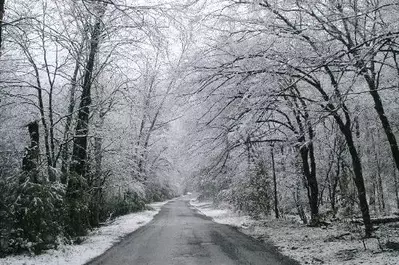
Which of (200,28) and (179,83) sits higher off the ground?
(200,28)

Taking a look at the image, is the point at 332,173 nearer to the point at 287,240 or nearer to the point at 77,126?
the point at 287,240

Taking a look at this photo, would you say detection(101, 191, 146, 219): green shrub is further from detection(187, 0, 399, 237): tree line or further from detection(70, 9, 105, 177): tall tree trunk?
detection(187, 0, 399, 237): tree line

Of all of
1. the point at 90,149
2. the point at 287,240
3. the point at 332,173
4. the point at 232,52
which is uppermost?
the point at 232,52

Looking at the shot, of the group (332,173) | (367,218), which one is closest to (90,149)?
(367,218)

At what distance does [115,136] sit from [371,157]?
2141 centimetres

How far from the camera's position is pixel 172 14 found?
655 cm

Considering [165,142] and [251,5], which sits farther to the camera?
[165,142]

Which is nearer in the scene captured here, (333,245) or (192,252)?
(333,245)

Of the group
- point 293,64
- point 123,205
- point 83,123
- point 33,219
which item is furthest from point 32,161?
point 123,205

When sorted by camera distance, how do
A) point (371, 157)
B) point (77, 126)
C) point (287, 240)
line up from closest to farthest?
point (287, 240) → point (77, 126) → point (371, 157)

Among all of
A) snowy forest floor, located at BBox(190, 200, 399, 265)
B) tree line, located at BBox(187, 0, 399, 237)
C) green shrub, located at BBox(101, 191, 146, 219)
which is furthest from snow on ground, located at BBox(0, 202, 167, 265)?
green shrub, located at BBox(101, 191, 146, 219)

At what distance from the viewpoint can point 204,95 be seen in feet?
34.6

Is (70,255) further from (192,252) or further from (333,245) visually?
(333,245)

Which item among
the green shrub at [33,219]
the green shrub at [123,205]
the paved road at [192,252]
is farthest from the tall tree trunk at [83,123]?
the green shrub at [123,205]
